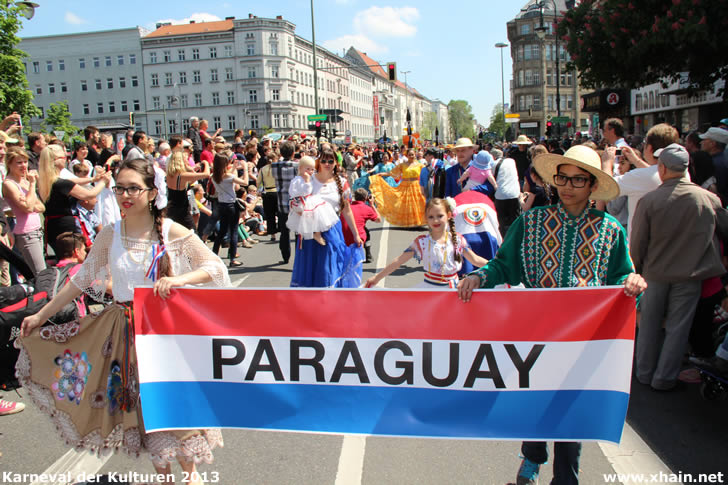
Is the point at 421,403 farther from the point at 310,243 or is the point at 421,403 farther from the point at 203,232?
the point at 203,232

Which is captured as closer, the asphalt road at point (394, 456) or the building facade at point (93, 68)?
the asphalt road at point (394, 456)

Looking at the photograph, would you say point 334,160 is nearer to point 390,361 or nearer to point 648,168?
point 648,168

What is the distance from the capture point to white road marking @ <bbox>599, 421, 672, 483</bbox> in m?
3.43

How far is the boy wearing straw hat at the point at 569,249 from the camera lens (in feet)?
9.60

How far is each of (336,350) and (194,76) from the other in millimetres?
98623

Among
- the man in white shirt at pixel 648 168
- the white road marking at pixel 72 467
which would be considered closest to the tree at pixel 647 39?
the man in white shirt at pixel 648 168

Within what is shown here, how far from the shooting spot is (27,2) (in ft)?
Result: 61.7

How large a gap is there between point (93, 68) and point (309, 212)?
100574 mm

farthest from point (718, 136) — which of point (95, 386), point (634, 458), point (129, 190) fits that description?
point (95, 386)

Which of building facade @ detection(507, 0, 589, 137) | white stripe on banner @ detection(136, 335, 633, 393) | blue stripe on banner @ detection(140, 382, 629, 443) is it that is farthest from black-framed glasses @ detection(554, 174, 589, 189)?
building facade @ detection(507, 0, 589, 137)

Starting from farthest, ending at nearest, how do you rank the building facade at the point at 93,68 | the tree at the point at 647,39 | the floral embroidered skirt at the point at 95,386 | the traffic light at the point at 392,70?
the building facade at the point at 93,68 → the traffic light at the point at 392,70 → the tree at the point at 647,39 → the floral embroidered skirt at the point at 95,386

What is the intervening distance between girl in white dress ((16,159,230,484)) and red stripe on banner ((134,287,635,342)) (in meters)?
0.15

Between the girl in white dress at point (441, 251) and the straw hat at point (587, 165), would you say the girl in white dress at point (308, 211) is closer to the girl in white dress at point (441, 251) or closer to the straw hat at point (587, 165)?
the girl in white dress at point (441, 251)

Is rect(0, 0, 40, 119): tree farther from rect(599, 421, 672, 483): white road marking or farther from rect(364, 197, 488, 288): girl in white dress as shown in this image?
rect(599, 421, 672, 483): white road marking
